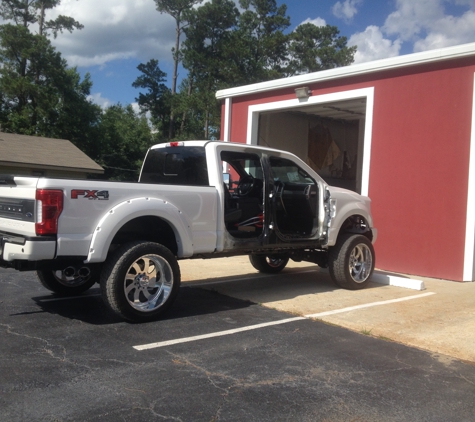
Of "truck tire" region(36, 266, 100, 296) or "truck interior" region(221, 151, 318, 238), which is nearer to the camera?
"truck tire" region(36, 266, 100, 296)

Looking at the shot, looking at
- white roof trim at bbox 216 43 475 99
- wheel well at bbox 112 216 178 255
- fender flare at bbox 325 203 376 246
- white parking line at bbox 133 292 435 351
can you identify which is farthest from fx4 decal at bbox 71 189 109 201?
white roof trim at bbox 216 43 475 99

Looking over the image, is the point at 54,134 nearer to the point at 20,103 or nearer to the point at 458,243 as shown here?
the point at 20,103

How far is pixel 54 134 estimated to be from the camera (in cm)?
3681

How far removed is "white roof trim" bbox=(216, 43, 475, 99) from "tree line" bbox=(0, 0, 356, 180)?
2513 cm

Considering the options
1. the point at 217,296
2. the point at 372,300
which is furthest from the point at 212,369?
the point at 372,300

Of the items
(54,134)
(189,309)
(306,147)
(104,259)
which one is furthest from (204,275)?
(54,134)

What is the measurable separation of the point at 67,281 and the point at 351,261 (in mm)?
3918

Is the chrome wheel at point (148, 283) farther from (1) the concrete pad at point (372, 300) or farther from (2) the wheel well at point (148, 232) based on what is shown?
(1) the concrete pad at point (372, 300)

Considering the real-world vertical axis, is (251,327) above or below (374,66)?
below

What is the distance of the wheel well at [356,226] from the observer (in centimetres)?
809

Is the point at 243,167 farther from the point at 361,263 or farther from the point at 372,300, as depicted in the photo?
the point at 372,300

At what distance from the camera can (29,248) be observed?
4.93 m

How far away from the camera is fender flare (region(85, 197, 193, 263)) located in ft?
17.4

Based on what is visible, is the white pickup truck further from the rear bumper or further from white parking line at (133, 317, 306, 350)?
white parking line at (133, 317, 306, 350)
